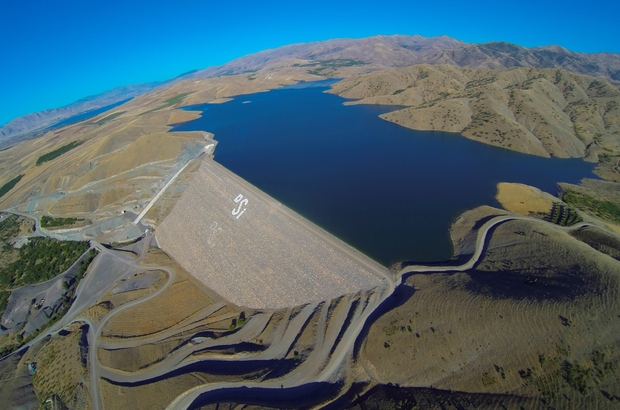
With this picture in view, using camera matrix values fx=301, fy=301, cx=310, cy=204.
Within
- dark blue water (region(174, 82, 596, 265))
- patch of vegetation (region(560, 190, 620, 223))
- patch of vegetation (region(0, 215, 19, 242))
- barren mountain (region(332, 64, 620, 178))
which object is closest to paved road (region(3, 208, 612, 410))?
dark blue water (region(174, 82, 596, 265))

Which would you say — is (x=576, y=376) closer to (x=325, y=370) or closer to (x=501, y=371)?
(x=501, y=371)

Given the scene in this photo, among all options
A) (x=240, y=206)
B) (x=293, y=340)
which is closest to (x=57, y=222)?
(x=240, y=206)

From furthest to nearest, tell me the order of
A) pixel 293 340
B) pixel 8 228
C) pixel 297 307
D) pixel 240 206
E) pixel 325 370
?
pixel 8 228 → pixel 240 206 → pixel 297 307 → pixel 293 340 → pixel 325 370

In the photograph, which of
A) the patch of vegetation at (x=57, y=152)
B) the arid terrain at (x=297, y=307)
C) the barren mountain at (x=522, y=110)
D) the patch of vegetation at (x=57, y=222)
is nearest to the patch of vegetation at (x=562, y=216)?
the arid terrain at (x=297, y=307)

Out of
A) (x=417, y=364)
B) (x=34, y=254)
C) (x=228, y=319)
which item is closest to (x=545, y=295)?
(x=417, y=364)

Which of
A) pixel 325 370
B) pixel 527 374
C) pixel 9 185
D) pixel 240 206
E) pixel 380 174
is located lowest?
pixel 325 370

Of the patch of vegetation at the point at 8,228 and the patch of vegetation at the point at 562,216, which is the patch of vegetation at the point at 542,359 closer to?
the patch of vegetation at the point at 562,216

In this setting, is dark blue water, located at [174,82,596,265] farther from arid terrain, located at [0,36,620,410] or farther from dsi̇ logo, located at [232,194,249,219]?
dsi̇ logo, located at [232,194,249,219]
